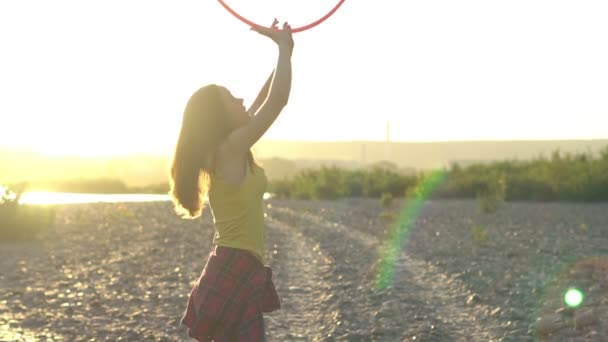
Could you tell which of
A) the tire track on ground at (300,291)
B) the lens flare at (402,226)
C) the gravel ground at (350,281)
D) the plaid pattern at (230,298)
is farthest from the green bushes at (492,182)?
the plaid pattern at (230,298)

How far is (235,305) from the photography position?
12.9ft

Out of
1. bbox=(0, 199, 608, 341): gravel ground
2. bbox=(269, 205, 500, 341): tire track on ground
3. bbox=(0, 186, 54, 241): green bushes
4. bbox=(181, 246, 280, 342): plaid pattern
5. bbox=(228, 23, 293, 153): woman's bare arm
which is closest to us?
bbox=(228, 23, 293, 153): woman's bare arm

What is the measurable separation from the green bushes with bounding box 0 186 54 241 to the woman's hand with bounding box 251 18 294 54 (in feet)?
50.9

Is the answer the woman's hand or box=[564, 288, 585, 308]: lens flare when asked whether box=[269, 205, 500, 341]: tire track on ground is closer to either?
box=[564, 288, 585, 308]: lens flare

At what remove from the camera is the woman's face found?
12.4 ft

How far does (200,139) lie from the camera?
374 centimetres

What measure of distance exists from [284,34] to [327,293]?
689cm

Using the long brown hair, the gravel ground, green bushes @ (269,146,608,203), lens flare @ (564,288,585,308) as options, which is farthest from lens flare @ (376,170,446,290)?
the long brown hair

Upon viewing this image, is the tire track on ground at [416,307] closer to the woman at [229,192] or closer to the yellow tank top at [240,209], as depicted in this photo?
the woman at [229,192]

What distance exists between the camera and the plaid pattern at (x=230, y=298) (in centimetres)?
389

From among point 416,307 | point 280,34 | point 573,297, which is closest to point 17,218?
point 416,307

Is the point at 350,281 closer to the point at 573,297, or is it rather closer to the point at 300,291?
the point at 300,291

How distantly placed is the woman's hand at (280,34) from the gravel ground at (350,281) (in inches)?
175

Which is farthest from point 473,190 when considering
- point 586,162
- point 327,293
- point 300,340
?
point 300,340
